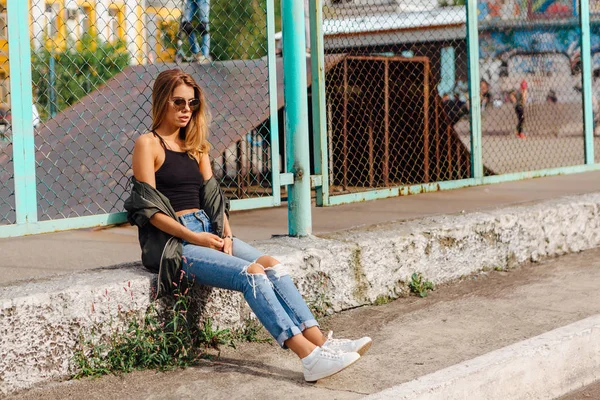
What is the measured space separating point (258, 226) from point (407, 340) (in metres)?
1.98

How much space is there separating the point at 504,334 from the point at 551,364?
56cm

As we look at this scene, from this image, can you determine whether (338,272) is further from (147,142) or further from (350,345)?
(147,142)

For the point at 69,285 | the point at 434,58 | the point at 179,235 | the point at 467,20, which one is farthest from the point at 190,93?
the point at 434,58

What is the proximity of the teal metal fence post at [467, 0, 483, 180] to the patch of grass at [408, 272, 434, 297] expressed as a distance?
1.41 m

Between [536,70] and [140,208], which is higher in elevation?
[536,70]

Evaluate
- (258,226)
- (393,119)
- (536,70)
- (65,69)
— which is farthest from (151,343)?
(536,70)

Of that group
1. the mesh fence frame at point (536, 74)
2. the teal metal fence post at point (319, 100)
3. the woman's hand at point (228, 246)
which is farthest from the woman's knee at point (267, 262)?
the mesh fence frame at point (536, 74)

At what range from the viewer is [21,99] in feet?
12.3

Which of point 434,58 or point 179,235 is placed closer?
point 179,235

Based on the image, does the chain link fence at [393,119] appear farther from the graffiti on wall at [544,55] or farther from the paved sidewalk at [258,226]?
the graffiti on wall at [544,55]

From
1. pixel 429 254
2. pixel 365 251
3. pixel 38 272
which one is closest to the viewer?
pixel 38 272

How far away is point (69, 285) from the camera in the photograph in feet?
11.8

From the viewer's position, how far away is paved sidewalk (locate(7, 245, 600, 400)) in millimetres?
3473

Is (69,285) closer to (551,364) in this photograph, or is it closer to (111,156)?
(551,364)
